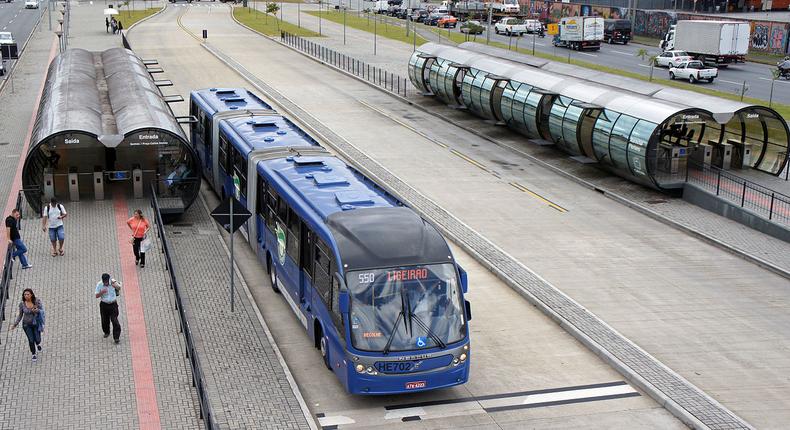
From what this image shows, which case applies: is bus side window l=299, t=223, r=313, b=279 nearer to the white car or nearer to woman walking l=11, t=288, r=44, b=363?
woman walking l=11, t=288, r=44, b=363

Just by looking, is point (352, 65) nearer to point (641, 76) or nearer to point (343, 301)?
point (641, 76)

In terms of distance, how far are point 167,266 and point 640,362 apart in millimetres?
10297

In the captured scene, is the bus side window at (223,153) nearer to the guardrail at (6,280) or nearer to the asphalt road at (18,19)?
the guardrail at (6,280)

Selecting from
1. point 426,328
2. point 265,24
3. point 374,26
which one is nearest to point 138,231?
point 426,328

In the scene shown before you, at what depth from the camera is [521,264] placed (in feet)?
77.7

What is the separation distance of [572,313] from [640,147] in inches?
450

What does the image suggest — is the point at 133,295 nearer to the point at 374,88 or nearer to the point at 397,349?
the point at 397,349

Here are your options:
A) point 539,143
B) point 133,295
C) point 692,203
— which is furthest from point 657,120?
point 133,295

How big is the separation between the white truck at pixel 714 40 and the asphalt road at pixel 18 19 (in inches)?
1832

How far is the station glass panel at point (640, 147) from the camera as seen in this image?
3000 cm

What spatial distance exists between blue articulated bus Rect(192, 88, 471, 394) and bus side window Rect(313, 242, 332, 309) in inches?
0.7

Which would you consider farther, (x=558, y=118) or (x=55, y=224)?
(x=558, y=118)

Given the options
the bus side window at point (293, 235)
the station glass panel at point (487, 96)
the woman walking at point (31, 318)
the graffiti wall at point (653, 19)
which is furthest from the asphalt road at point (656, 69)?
the woman walking at point (31, 318)

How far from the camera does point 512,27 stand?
9156cm
